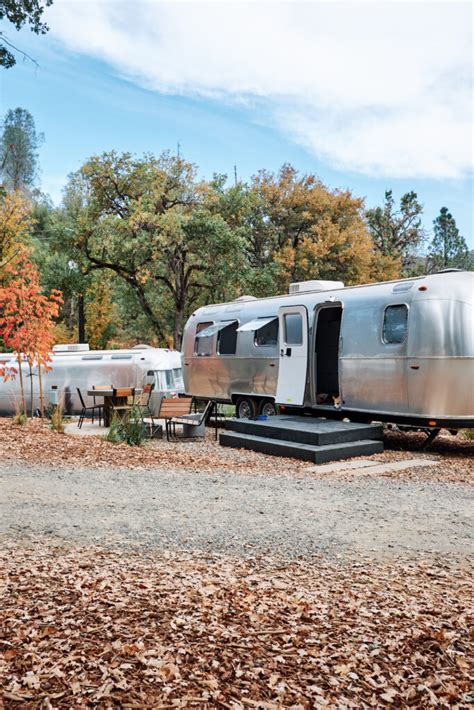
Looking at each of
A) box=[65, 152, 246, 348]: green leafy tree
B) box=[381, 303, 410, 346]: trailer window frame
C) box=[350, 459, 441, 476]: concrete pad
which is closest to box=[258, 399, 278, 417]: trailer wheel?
box=[381, 303, 410, 346]: trailer window frame

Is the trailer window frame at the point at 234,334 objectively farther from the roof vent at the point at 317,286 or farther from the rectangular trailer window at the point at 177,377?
the rectangular trailer window at the point at 177,377

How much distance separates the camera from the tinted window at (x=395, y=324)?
988 cm

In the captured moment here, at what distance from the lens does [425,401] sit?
375 inches

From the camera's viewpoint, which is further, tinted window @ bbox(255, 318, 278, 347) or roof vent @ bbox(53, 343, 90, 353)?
roof vent @ bbox(53, 343, 90, 353)

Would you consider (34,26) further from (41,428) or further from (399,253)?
(399,253)

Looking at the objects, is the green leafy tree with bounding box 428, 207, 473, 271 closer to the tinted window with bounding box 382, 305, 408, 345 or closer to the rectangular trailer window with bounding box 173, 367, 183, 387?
the rectangular trailer window with bounding box 173, 367, 183, 387

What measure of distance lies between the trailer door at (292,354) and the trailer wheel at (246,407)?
101 cm

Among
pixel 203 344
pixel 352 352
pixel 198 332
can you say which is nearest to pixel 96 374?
pixel 198 332

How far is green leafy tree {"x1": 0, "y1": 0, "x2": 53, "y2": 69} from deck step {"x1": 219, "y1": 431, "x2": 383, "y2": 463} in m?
6.06

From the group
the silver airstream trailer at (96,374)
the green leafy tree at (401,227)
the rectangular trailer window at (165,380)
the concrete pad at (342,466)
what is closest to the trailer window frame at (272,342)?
the concrete pad at (342,466)

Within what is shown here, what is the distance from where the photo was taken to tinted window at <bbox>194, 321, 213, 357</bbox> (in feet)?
45.7

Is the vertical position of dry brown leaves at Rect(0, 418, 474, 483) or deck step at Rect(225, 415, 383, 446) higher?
deck step at Rect(225, 415, 383, 446)

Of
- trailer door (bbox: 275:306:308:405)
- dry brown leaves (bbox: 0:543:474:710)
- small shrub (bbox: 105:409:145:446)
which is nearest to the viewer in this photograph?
dry brown leaves (bbox: 0:543:474:710)

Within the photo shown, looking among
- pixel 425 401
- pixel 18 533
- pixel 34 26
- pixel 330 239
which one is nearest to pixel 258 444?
pixel 425 401
